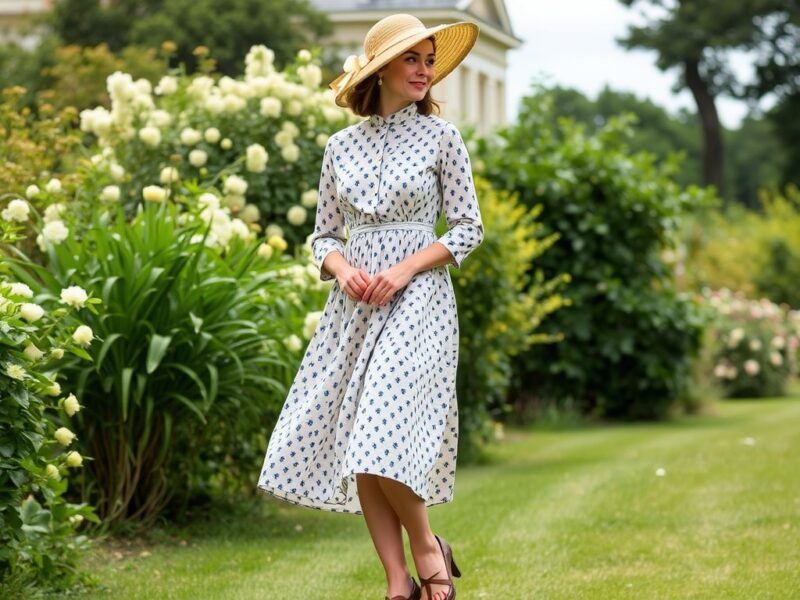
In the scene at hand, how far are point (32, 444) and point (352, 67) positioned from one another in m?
1.62

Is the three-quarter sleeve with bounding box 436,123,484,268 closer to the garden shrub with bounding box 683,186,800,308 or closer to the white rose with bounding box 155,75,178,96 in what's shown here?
the white rose with bounding box 155,75,178,96

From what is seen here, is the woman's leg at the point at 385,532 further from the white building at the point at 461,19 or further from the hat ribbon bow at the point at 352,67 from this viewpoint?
the white building at the point at 461,19

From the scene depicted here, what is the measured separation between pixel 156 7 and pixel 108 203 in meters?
36.1

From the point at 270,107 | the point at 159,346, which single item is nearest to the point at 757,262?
the point at 270,107

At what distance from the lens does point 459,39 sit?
203 inches

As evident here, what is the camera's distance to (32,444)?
16.0ft

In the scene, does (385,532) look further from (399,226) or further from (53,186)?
(53,186)

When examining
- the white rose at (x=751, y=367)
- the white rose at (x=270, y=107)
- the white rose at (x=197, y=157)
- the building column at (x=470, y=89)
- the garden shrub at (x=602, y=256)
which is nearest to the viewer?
the white rose at (x=197, y=157)

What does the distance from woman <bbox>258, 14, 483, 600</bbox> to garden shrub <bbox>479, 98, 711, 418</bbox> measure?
8895 millimetres

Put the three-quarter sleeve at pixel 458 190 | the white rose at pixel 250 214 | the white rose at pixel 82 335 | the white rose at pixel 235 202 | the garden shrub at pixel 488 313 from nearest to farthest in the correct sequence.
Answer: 1. the three-quarter sleeve at pixel 458 190
2. the white rose at pixel 82 335
3. the white rose at pixel 235 202
4. the white rose at pixel 250 214
5. the garden shrub at pixel 488 313

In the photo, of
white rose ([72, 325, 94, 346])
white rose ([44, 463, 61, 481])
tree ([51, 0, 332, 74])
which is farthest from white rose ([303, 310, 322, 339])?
tree ([51, 0, 332, 74])

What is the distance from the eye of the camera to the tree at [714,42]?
152ft

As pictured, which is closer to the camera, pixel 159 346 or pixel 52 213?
pixel 159 346

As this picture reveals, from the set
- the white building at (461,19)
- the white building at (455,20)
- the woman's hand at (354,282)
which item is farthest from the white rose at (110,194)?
the white building at (461,19)
